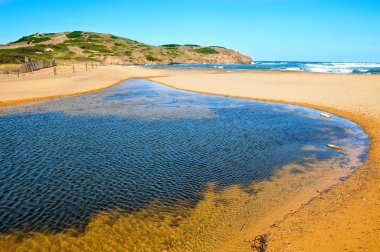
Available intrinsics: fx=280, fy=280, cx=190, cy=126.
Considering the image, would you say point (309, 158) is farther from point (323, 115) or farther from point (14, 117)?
point (14, 117)

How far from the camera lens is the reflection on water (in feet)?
23.9

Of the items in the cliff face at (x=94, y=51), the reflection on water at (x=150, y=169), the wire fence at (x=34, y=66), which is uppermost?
the cliff face at (x=94, y=51)

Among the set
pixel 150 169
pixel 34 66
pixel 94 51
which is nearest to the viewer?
pixel 150 169

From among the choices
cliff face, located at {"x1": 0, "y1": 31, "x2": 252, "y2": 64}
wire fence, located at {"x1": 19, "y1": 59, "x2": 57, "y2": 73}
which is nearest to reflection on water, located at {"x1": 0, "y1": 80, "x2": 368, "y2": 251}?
wire fence, located at {"x1": 19, "y1": 59, "x2": 57, "y2": 73}

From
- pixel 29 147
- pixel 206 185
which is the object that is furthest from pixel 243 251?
pixel 29 147

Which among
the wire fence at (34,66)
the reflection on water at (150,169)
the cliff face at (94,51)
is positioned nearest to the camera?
the reflection on water at (150,169)

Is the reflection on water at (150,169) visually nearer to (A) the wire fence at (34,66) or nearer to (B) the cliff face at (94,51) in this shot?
(A) the wire fence at (34,66)

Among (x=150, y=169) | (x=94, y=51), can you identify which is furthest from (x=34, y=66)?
(x=94, y=51)

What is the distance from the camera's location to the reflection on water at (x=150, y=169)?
7.27m

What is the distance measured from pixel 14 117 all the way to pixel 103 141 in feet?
34.2

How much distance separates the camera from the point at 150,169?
11.1m

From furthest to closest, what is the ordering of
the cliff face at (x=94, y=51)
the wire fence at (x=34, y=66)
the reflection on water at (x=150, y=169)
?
1. the cliff face at (x=94, y=51)
2. the wire fence at (x=34, y=66)
3. the reflection on water at (x=150, y=169)

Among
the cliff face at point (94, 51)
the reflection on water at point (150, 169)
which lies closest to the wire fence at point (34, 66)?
the cliff face at point (94, 51)

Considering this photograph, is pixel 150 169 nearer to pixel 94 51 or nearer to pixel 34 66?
pixel 34 66
